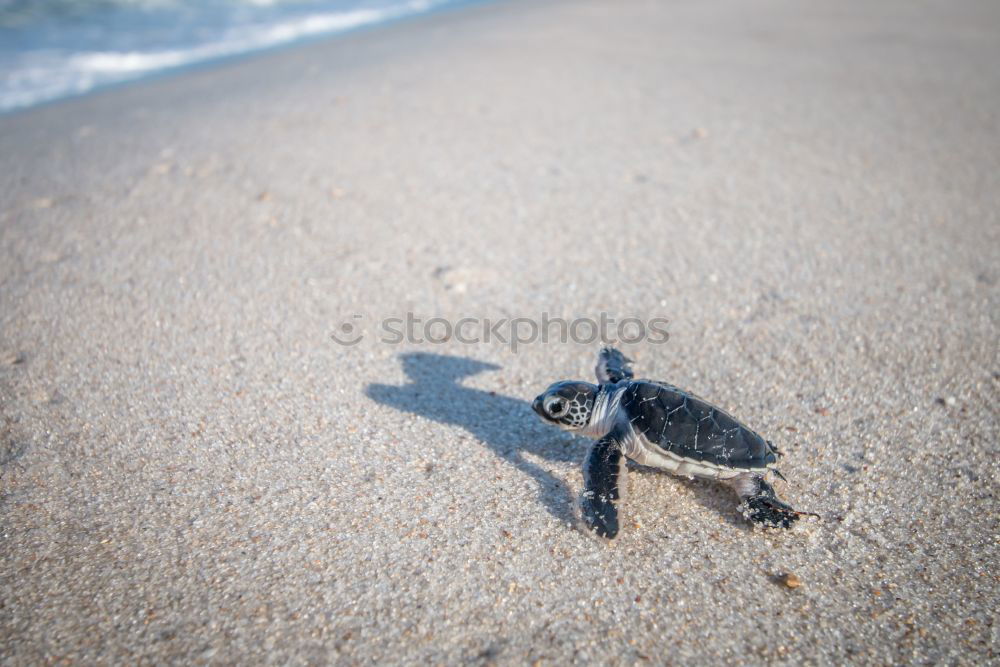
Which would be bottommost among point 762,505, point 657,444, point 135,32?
point 762,505

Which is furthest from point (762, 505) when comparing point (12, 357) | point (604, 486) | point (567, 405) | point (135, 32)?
point (135, 32)

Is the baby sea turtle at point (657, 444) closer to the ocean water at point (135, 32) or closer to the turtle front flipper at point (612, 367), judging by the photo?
the turtle front flipper at point (612, 367)

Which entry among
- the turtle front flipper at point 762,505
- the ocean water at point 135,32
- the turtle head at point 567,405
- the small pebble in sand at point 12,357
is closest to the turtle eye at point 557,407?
the turtle head at point 567,405

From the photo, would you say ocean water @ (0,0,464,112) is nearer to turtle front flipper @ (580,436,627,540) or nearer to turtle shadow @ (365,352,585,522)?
turtle shadow @ (365,352,585,522)

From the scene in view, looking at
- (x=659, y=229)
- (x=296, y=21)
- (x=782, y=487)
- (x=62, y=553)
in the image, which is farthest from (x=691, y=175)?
(x=296, y=21)

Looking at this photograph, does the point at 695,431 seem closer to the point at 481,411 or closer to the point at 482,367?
the point at 481,411

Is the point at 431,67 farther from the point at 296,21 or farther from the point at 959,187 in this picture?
the point at 296,21

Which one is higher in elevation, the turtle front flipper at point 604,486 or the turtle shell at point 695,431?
the turtle shell at point 695,431
